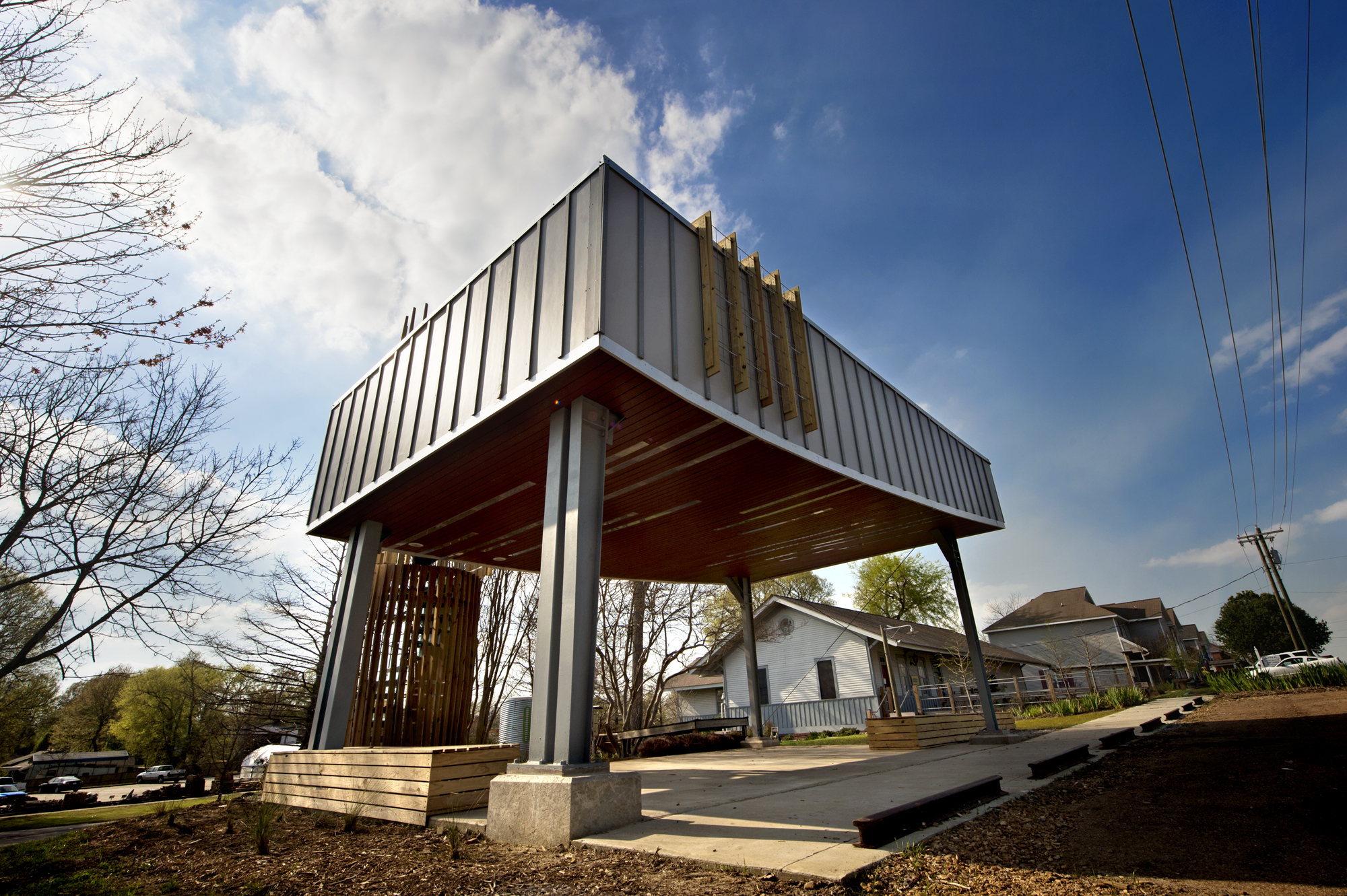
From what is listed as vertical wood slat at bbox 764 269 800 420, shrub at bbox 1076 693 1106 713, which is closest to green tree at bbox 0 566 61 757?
vertical wood slat at bbox 764 269 800 420

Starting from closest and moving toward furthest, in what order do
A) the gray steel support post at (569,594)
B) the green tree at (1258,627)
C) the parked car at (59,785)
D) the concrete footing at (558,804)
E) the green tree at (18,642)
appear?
the concrete footing at (558,804) < the gray steel support post at (569,594) < the green tree at (18,642) < the parked car at (59,785) < the green tree at (1258,627)

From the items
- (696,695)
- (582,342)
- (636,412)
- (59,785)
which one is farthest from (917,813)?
(59,785)

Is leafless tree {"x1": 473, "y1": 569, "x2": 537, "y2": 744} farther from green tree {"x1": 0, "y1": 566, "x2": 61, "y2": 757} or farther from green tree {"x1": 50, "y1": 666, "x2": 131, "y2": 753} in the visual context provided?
green tree {"x1": 50, "y1": 666, "x2": 131, "y2": 753}

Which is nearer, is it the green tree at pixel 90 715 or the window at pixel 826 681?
the window at pixel 826 681

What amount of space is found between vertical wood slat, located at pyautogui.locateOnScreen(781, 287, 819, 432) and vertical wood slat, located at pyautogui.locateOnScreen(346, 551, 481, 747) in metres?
6.20

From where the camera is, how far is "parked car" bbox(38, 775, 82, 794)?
108 ft

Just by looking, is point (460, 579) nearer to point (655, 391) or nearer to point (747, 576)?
point (655, 391)

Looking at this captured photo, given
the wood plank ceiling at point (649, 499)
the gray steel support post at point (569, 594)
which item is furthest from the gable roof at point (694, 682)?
the gray steel support post at point (569, 594)

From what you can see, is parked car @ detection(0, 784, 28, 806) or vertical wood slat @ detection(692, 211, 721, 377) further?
parked car @ detection(0, 784, 28, 806)

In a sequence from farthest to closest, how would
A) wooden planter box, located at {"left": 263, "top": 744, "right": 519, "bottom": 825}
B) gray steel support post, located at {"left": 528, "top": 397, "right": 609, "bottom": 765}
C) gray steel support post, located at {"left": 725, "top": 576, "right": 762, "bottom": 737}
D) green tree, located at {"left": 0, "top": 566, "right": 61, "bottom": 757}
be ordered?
gray steel support post, located at {"left": 725, "top": 576, "right": 762, "bottom": 737}, green tree, located at {"left": 0, "top": 566, "right": 61, "bottom": 757}, wooden planter box, located at {"left": 263, "top": 744, "right": 519, "bottom": 825}, gray steel support post, located at {"left": 528, "top": 397, "right": 609, "bottom": 765}

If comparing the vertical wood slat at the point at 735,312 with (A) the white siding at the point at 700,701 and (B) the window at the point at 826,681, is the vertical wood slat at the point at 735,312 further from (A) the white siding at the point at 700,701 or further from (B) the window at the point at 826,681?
(A) the white siding at the point at 700,701

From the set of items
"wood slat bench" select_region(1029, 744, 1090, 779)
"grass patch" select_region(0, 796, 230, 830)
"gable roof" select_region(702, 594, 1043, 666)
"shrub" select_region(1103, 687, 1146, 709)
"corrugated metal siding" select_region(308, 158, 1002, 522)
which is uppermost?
"corrugated metal siding" select_region(308, 158, 1002, 522)

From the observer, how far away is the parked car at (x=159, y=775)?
35.3 meters

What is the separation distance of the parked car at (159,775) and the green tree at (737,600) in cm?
3255
